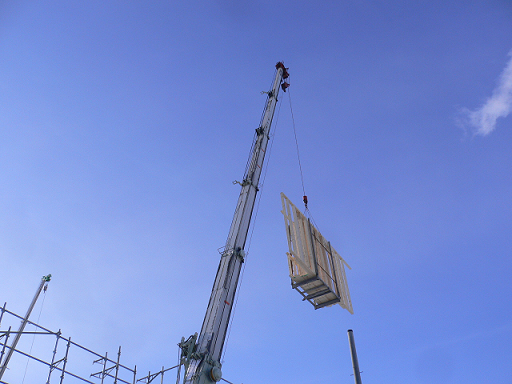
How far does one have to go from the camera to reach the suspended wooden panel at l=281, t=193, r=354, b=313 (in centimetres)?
1355

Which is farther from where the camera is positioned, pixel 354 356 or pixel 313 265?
pixel 313 265

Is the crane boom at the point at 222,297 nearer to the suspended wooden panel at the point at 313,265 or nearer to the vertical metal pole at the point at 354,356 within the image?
the suspended wooden panel at the point at 313,265

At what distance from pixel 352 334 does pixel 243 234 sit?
5.57 m

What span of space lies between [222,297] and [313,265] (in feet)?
10.1

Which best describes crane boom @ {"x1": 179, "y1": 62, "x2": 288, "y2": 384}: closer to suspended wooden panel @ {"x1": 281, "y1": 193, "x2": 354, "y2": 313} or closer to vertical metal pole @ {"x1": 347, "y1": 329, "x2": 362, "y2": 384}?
suspended wooden panel @ {"x1": 281, "y1": 193, "x2": 354, "y2": 313}

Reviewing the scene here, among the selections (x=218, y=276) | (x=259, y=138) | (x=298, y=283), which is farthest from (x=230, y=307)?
(x=259, y=138)

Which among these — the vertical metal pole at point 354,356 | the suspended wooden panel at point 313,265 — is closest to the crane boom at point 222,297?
the suspended wooden panel at point 313,265

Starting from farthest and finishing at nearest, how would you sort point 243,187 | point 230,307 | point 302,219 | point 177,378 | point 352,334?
point 243,187 < point 302,219 < point 230,307 < point 177,378 < point 352,334

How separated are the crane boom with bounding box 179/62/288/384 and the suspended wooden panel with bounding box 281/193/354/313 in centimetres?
175

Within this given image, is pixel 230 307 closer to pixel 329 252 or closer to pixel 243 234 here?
pixel 243 234

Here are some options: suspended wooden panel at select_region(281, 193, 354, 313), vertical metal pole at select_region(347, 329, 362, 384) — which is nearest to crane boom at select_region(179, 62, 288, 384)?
suspended wooden panel at select_region(281, 193, 354, 313)

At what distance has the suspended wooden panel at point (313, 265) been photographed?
44.4ft

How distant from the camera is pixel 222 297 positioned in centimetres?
1304

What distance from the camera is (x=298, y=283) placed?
13742mm
